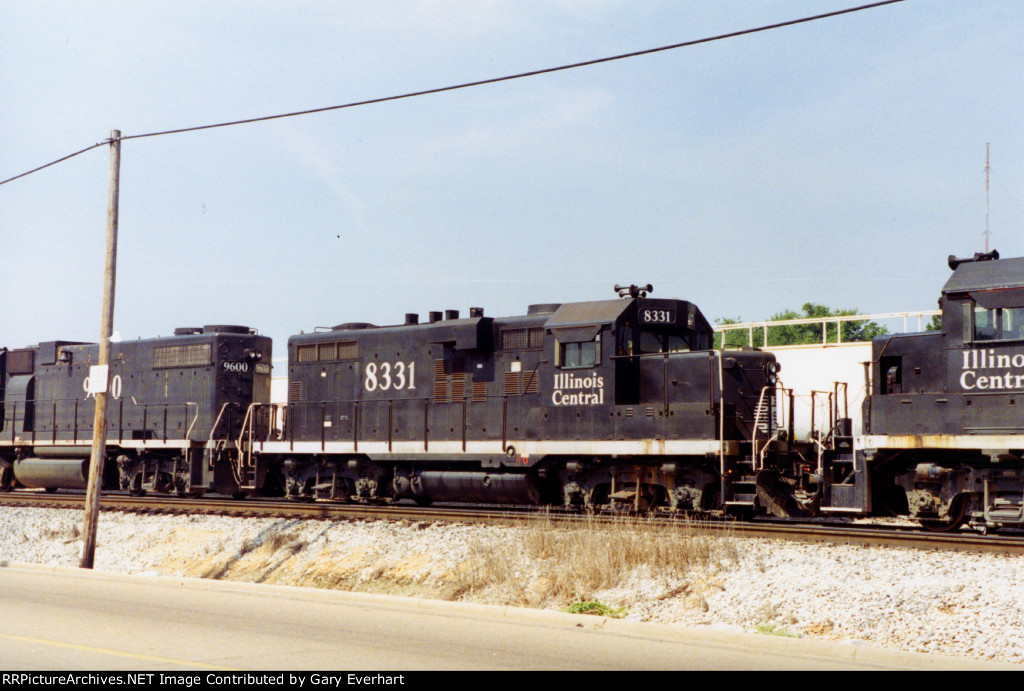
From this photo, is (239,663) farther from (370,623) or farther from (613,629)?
(613,629)

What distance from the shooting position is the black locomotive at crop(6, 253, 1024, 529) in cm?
1384

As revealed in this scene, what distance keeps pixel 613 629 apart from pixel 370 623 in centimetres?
219

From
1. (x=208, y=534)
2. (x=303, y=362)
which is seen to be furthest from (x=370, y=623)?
(x=303, y=362)

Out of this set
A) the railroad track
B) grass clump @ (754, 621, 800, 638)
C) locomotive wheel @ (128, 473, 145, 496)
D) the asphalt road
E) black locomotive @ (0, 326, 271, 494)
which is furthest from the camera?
locomotive wheel @ (128, 473, 145, 496)

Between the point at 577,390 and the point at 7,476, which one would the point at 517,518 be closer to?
the point at 577,390

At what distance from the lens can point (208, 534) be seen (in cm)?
1725

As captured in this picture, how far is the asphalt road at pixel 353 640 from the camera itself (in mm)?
7516

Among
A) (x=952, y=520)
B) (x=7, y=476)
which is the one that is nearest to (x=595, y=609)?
(x=952, y=520)

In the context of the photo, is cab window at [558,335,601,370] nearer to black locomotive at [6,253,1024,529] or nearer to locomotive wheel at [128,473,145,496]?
black locomotive at [6,253,1024,529]

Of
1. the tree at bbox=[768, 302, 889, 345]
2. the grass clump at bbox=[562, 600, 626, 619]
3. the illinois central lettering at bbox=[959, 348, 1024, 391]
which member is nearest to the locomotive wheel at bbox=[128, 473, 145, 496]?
the grass clump at bbox=[562, 600, 626, 619]

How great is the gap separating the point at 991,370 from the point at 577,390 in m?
6.55

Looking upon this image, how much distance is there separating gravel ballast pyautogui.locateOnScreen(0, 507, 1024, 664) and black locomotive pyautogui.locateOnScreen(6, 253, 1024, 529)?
234 cm

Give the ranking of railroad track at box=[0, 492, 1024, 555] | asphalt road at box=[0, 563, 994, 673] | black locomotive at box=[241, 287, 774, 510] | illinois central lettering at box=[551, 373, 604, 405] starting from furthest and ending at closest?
illinois central lettering at box=[551, 373, 604, 405], black locomotive at box=[241, 287, 774, 510], railroad track at box=[0, 492, 1024, 555], asphalt road at box=[0, 563, 994, 673]
